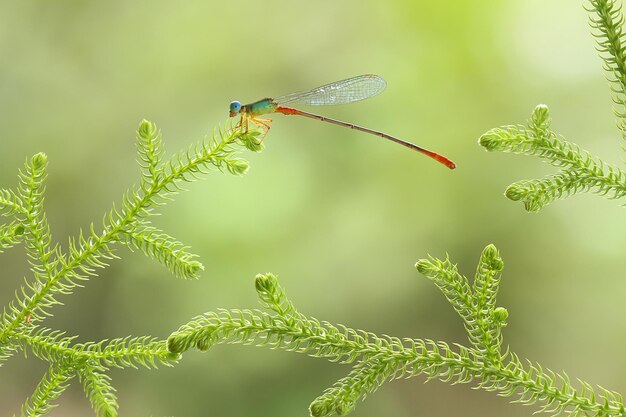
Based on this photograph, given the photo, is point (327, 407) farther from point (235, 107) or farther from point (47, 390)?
point (235, 107)

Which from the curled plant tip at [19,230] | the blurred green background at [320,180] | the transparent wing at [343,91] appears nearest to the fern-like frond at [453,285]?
the curled plant tip at [19,230]

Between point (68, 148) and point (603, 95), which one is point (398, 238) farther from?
point (68, 148)

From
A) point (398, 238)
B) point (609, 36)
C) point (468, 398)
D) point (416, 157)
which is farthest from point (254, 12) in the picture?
point (609, 36)

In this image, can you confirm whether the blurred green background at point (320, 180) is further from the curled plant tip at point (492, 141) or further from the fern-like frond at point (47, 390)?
the curled plant tip at point (492, 141)

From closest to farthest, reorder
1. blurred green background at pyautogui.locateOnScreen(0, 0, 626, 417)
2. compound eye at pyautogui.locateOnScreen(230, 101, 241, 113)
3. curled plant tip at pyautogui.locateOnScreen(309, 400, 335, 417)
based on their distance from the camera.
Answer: curled plant tip at pyautogui.locateOnScreen(309, 400, 335, 417)
compound eye at pyautogui.locateOnScreen(230, 101, 241, 113)
blurred green background at pyautogui.locateOnScreen(0, 0, 626, 417)

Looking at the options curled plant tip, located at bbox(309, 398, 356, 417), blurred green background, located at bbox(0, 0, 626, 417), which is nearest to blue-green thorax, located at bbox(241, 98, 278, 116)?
curled plant tip, located at bbox(309, 398, 356, 417)

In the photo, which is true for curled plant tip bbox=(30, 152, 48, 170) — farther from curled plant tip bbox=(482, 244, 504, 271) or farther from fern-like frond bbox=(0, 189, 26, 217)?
curled plant tip bbox=(482, 244, 504, 271)
